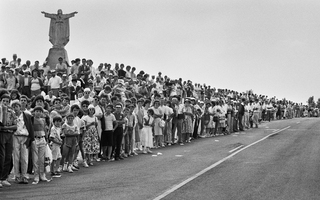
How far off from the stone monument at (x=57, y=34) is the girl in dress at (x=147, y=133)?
32.8 ft

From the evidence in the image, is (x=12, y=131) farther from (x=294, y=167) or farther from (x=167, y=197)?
(x=294, y=167)

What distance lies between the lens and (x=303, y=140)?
24.9 metres

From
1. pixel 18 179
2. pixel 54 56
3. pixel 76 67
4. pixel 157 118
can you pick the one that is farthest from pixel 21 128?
pixel 54 56

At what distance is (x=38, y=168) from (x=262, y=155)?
29.1ft

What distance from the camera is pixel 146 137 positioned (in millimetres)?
19625

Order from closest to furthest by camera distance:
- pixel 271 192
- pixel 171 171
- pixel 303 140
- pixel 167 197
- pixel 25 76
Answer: pixel 167 197 < pixel 271 192 < pixel 171 171 < pixel 25 76 < pixel 303 140

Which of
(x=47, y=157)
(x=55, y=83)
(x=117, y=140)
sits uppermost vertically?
(x=55, y=83)

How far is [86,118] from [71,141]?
1.53 m

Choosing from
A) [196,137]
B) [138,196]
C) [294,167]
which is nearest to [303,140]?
[196,137]

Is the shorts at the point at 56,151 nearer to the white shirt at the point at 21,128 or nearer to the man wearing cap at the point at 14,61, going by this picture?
the white shirt at the point at 21,128

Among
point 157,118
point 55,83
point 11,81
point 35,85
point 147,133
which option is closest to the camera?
point 147,133

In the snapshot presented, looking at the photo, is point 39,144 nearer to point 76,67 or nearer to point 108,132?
point 108,132

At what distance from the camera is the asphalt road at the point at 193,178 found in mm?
10453

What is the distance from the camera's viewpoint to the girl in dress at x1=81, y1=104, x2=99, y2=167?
15422 mm
